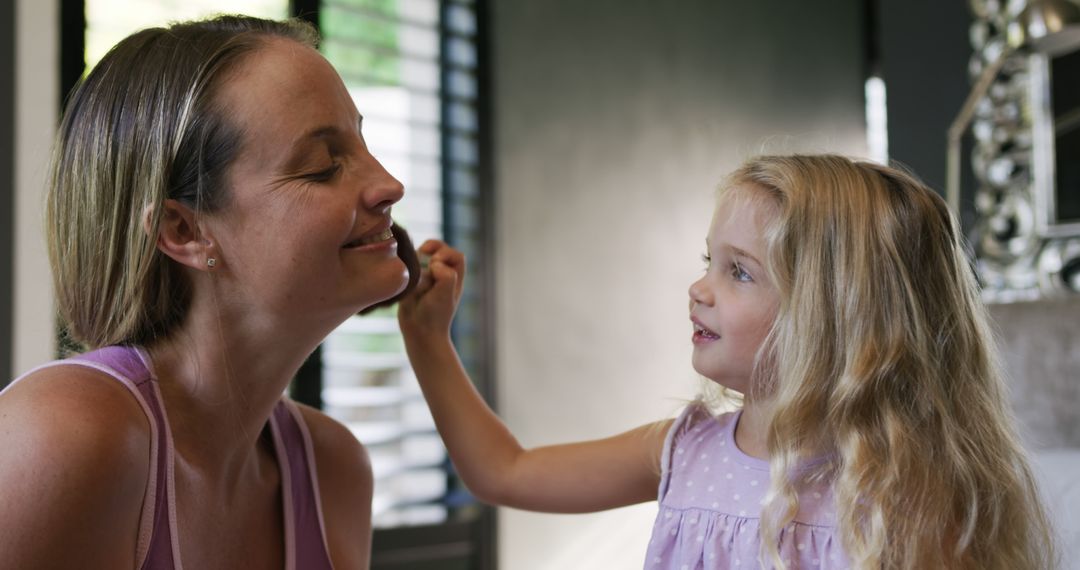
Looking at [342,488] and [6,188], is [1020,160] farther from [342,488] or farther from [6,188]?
[6,188]

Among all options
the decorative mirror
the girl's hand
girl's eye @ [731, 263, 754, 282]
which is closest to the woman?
the girl's hand

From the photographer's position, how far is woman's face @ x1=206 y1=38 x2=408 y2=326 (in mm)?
1047

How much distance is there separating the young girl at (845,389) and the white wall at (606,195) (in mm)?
2755

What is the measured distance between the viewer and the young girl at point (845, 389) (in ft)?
3.86

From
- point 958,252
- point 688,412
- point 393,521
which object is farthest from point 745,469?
point 393,521

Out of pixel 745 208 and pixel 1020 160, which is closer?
pixel 745 208

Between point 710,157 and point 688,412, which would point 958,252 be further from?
point 710,157

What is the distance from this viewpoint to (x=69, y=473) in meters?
0.88

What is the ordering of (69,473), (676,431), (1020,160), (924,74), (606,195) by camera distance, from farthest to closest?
(606,195), (924,74), (1020,160), (676,431), (69,473)

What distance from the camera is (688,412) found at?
1.43 meters

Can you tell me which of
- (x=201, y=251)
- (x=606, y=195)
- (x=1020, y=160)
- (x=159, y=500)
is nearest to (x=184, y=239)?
(x=201, y=251)

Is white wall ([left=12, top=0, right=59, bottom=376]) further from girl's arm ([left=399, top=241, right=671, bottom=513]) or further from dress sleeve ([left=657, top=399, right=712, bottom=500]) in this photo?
dress sleeve ([left=657, top=399, right=712, bottom=500])

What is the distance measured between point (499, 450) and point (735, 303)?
1.24 ft

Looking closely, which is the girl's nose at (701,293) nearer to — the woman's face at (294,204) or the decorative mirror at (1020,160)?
the woman's face at (294,204)
